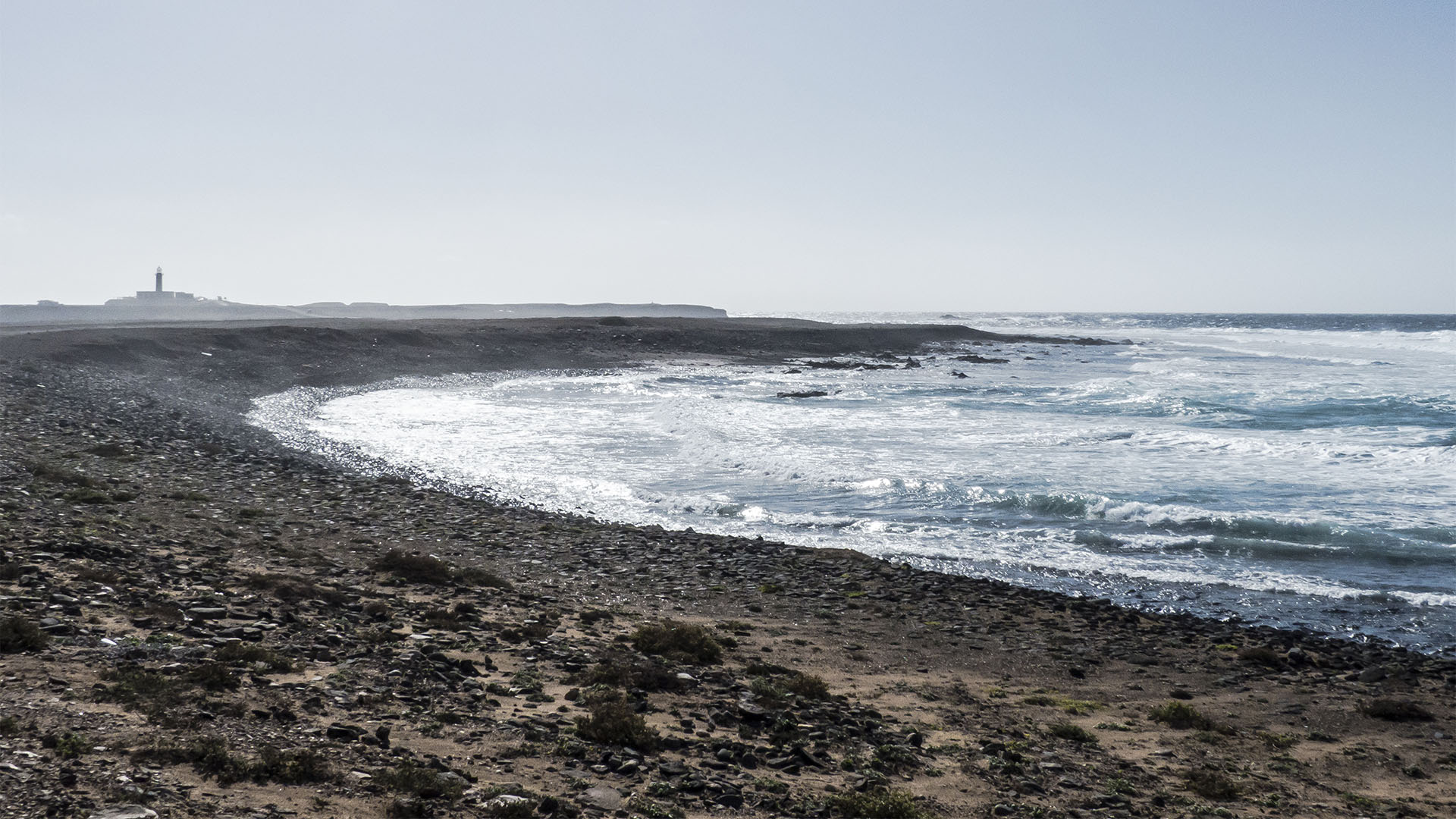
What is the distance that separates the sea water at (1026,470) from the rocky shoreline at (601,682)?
2119 millimetres

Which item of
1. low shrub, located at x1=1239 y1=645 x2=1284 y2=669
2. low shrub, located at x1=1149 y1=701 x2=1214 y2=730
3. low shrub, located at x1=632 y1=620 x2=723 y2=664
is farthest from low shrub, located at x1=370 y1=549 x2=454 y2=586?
low shrub, located at x1=1239 y1=645 x2=1284 y2=669

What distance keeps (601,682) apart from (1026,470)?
15.4 m

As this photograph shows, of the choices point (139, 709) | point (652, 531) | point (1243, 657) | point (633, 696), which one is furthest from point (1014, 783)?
point (652, 531)

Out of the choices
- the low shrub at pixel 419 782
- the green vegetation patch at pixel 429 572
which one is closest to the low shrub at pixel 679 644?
the green vegetation patch at pixel 429 572

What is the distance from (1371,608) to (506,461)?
1700 cm

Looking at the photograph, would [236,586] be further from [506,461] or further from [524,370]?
[524,370]

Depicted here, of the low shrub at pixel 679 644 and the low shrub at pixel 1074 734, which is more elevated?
the low shrub at pixel 679 644

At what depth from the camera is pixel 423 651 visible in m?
8.12

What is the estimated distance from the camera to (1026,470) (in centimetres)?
2111

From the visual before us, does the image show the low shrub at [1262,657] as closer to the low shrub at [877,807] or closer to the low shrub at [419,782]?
the low shrub at [877,807]

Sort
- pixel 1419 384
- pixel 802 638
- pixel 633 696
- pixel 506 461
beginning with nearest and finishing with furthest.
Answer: pixel 633 696 < pixel 802 638 < pixel 506 461 < pixel 1419 384

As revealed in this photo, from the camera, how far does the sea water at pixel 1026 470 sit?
13.5 meters

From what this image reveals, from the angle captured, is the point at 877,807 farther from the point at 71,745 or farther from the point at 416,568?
the point at 416,568

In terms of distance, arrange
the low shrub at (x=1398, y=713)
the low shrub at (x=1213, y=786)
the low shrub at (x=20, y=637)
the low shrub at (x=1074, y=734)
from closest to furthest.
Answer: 1. the low shrub at (x=1213, y=786)
2. the low shrub at (x=20, y=637)
3. the low shrub at (x=1074, y=734)
4. the low shrub at (x=1398, y=713)
